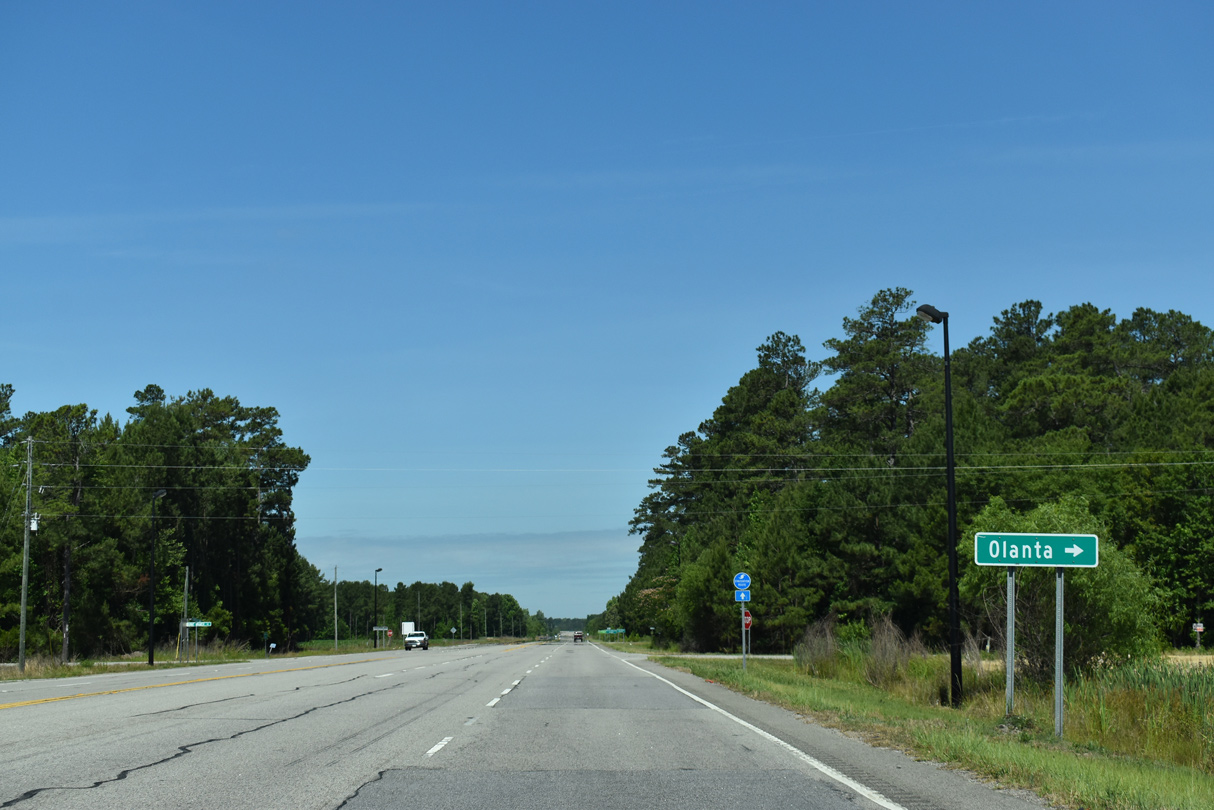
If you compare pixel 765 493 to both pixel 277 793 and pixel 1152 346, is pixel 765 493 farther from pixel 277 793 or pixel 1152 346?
pixel 277 793

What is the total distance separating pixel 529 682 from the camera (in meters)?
30.9

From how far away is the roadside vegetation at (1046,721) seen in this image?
10.1 m

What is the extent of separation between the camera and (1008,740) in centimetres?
1396

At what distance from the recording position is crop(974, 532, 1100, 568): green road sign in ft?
47.4

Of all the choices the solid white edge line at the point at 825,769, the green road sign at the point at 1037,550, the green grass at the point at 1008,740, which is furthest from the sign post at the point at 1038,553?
the solid white edge line at the point at 825,769

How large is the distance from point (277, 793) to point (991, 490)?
52840 millimetres

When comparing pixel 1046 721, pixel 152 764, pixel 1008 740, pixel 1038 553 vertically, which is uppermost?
pixel 1038 553

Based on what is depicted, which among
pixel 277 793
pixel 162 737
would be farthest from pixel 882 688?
pixel 277 793

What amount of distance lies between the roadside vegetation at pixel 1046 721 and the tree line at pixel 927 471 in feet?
69.0

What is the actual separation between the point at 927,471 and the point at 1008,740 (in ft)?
150

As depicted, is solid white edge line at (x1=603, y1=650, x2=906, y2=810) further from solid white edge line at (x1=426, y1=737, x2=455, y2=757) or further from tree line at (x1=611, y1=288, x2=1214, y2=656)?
tree line at (x1=611, y1=288, x2=1214, y2=656)

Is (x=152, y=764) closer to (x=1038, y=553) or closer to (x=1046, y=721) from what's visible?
(x=1038, y=553)

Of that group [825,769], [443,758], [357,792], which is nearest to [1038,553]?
[825,769]

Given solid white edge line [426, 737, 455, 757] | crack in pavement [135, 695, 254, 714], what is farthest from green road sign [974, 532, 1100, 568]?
crack in pavement [135, 695, 254, 714]
